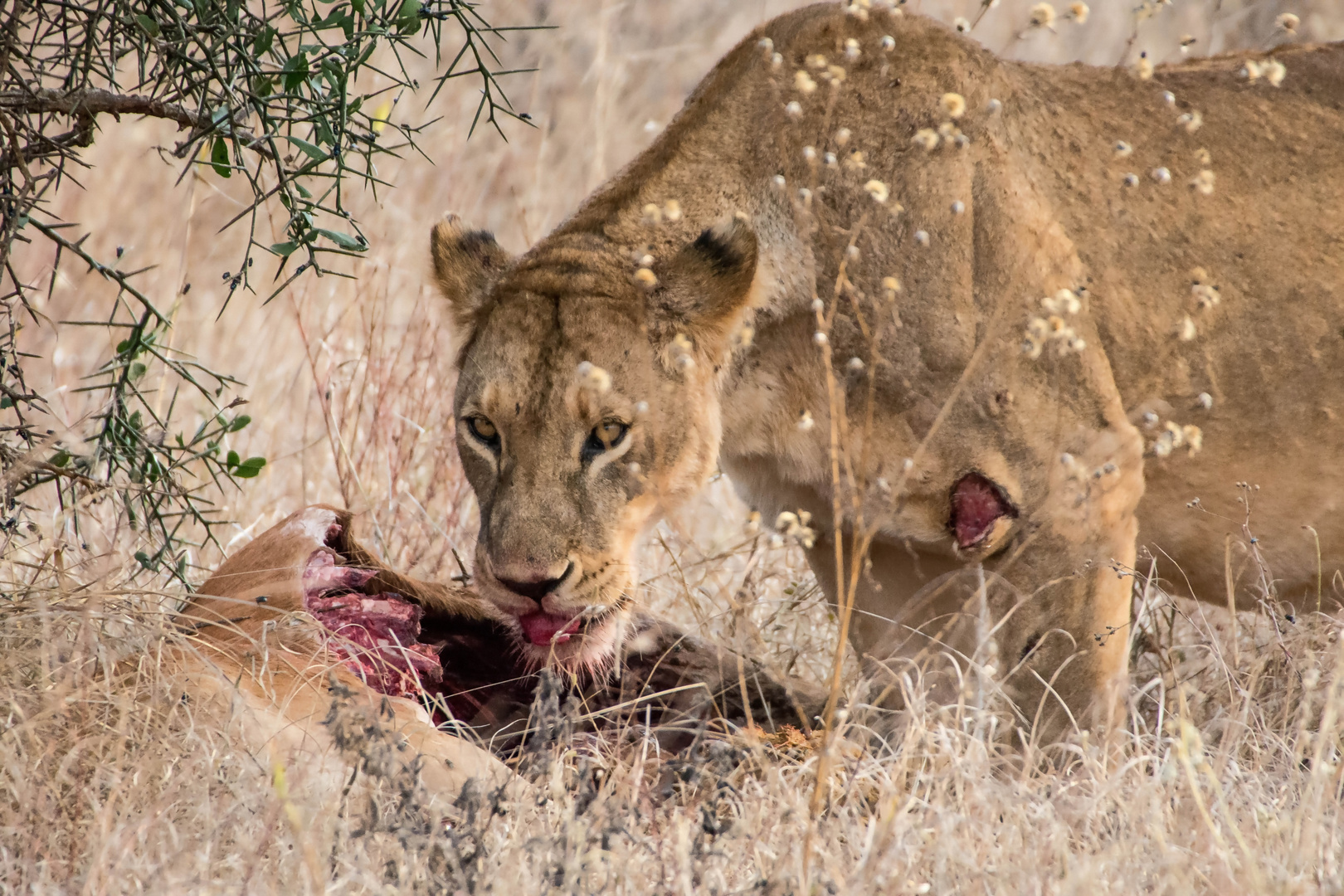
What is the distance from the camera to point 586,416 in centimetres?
348

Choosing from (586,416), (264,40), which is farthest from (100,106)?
(586,416)

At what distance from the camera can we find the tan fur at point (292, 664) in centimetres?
300

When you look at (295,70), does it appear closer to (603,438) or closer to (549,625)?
(603,438)

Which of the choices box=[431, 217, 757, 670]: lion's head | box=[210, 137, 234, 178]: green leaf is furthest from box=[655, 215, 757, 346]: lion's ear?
box=[210, 137, 234, 178]: green leaf

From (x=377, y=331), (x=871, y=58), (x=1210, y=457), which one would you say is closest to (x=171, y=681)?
(x=871, y=58)

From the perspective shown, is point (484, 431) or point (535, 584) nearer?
point (535, 584)

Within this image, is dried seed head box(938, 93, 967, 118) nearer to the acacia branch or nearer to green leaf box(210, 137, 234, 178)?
the acacia branch

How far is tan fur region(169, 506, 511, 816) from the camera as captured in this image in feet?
9.84

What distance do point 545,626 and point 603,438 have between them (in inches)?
19.4

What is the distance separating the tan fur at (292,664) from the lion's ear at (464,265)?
707 mm

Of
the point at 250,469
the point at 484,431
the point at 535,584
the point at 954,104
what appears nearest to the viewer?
the point at 954,104

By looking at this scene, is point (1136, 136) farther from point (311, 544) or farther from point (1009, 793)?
point (311, 544)

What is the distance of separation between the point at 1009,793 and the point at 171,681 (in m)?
1.80

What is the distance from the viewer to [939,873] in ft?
8.36
